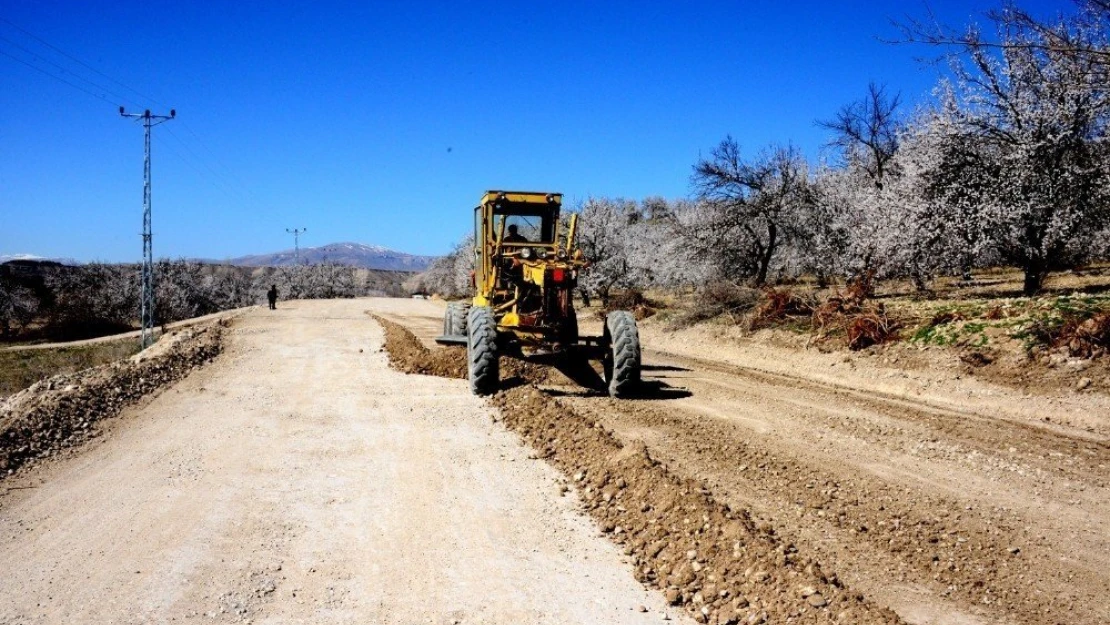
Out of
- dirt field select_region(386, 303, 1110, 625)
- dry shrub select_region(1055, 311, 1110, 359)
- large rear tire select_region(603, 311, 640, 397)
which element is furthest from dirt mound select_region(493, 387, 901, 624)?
dry shrub select_region(1055, 311, 1110, 359)

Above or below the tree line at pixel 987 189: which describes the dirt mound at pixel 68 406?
below

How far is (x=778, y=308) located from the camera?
57.8ft

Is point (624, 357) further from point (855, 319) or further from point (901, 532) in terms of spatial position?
point (855, 319)

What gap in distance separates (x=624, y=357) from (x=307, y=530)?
19.0 ft

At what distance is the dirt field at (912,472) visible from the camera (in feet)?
14.8

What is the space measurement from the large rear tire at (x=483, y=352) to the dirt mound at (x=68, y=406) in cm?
496

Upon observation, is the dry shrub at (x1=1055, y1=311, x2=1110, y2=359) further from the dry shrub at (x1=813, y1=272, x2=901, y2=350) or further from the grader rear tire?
the grader rear tire

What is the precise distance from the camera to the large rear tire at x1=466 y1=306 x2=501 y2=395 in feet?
33.6

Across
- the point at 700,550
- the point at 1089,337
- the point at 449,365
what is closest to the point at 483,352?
the point at 449,365

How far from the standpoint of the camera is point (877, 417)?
9.35m

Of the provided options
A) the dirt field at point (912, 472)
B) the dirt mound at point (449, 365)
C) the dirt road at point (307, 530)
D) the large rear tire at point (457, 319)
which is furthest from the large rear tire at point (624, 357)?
the large rear tire at point (457, 319)

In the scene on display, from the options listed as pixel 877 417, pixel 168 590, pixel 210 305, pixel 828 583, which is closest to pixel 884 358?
pixel 877 417

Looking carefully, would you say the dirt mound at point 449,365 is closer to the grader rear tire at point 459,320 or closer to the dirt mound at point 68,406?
the grader rear tire at point 459,320

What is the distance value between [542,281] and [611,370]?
1.95 meters
